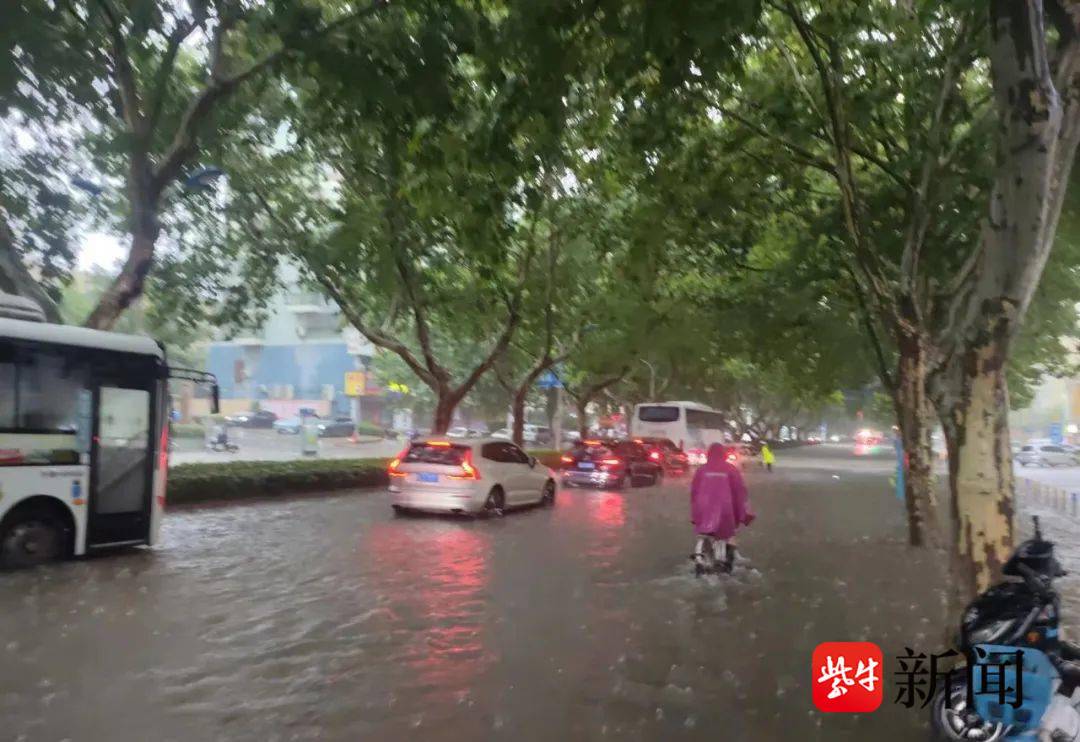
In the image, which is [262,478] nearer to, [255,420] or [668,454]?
[668,454]

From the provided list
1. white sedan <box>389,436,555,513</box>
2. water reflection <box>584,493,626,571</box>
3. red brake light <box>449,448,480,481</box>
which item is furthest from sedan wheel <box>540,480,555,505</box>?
red brake light <box>449,448,480,481</box>

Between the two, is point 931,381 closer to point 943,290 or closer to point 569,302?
point 943,290

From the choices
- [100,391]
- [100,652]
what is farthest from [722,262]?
[100,652]

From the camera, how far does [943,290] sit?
13.2 m

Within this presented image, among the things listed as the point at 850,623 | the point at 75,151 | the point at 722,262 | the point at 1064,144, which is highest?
the point at 75,151

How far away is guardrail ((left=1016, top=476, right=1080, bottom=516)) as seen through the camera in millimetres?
22919

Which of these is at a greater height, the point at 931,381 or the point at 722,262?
the point at 722,262

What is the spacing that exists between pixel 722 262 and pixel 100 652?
41.2 feet

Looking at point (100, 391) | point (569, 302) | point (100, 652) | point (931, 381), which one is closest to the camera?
point (100, 652)

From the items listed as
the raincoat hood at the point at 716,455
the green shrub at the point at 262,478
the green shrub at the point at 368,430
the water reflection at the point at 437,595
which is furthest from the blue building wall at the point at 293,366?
the raincoat hood at the point at 716,455

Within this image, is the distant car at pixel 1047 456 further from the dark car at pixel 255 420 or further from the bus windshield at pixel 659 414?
the dark car at pixel 255 420

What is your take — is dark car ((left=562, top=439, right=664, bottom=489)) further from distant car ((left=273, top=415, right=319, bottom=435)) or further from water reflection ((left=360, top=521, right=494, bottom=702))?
distant car ((left=273, top=415, right=319, bottom=435))

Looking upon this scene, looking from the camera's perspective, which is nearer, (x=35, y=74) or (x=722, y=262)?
(x=35, y=74)

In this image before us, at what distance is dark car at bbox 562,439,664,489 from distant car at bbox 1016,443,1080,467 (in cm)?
2919
